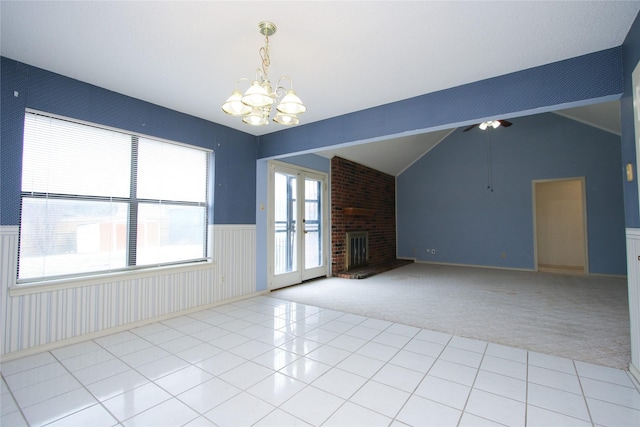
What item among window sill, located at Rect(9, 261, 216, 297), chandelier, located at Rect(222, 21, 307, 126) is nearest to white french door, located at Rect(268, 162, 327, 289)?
window sill, located at Rect(9, 261, 216, 297)

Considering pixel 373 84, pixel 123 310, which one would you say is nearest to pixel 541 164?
pixel 373 84

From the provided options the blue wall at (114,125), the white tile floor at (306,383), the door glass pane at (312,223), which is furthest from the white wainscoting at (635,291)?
the door glass pane at (312,223)

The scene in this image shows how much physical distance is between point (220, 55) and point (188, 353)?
2555mm

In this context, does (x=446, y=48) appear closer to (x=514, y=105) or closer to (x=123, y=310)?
(x=514, y=105)

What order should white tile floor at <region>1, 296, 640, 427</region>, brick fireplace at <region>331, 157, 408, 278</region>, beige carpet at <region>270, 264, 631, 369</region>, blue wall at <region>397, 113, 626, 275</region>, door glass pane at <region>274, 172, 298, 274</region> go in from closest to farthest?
white tile floor at <region>1, 296, 640, 427</region>, beige carpet at <region>270, 264, 631, 369</region>, door glass pane at <region>274, 172, 298, 274</region>, blue wall at <region>397, 113, 626, 275</region>, brick fireplace at <region>331, 157, 408, 278</region>

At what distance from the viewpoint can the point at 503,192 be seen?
22.6ft

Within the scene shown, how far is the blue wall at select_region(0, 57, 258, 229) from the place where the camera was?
2389 mm

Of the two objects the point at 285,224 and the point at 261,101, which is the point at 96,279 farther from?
the point at 285,224

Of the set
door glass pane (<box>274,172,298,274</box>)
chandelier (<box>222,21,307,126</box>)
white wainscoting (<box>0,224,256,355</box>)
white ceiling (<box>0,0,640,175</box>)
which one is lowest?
white wainscoting (<box>0,224,256,355</box>)

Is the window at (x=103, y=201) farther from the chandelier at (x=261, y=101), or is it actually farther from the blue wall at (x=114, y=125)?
the chandelier at (x=261, y=101)

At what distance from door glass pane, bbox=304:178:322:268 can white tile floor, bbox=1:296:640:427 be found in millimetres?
2696

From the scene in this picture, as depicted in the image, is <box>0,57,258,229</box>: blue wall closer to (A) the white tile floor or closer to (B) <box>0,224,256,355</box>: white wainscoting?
(B) <box>0,224,256,355</box>: white wainscoting

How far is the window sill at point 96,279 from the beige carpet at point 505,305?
4.89 ft

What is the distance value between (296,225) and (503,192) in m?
5.15
